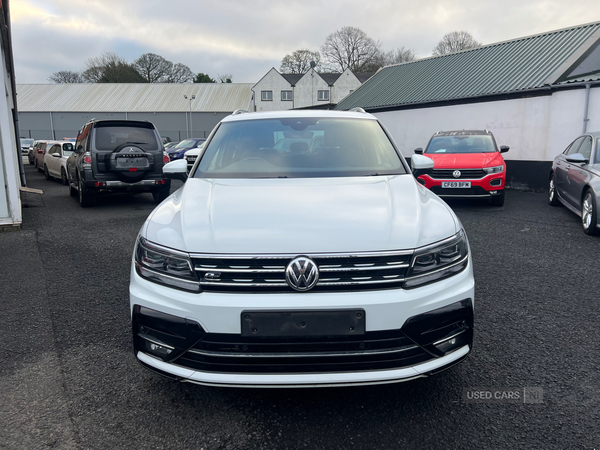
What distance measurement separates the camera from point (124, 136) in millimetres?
10445

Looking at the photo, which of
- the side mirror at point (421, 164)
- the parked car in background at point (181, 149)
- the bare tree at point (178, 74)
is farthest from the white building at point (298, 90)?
the side mirror at point (421, 164)

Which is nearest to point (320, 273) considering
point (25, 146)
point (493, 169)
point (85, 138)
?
point (493, 169)

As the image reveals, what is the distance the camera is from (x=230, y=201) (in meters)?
2.74

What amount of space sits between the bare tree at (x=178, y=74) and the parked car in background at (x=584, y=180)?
231ft

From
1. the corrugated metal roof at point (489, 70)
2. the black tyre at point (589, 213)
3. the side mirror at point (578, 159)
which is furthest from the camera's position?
the corrugated metal roof at point (489, 70)

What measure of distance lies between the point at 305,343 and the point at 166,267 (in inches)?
31.0

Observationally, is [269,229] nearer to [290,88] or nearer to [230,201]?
[230,201]

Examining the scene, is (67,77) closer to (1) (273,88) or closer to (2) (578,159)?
(1) (273,88)

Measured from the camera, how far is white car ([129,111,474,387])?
7.00 feet

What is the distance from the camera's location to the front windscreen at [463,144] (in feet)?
35.1

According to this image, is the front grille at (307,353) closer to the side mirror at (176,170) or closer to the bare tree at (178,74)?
the side mirror at (176,170)

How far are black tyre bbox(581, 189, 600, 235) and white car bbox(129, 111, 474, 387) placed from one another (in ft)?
17.4

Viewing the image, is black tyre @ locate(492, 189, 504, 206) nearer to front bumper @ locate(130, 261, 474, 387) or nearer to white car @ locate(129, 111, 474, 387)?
white car @ locate(129, 111, 474, 387)

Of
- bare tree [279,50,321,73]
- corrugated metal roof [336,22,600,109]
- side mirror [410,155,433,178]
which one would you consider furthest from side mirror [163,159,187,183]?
bare tree [279,50,321,73]
